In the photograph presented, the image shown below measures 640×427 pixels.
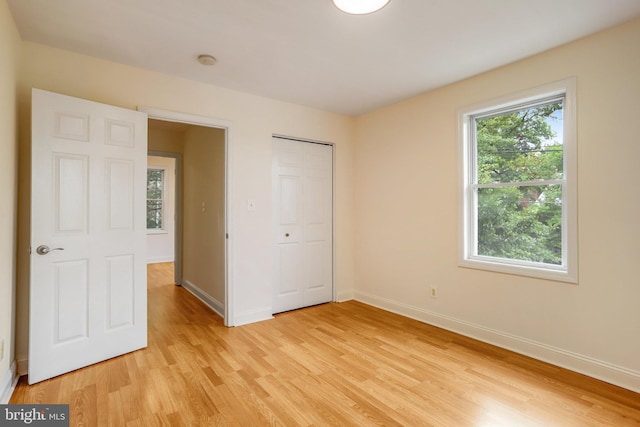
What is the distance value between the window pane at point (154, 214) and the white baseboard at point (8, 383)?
17.6 ft

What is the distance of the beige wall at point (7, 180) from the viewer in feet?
6.37

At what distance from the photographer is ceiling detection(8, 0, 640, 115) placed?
200 centimetres

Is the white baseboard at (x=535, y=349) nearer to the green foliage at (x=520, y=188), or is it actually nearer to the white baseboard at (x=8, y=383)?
the green foliage at (x=520, y=188)

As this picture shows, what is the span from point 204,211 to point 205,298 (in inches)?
46.2

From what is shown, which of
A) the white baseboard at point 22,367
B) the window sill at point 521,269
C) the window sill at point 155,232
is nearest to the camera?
the white baseboard at point 22,367

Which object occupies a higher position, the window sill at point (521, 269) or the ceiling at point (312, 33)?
the ceiling at point (312, 33)

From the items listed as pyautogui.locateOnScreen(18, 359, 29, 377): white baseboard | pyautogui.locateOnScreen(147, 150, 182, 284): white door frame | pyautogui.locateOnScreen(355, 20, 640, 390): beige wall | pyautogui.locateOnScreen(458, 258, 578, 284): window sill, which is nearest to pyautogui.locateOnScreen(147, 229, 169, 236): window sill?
pyautogui.locateOnScreen(147, 150, 182, 284): white door frame

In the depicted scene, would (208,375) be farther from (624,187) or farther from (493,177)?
(624,187)

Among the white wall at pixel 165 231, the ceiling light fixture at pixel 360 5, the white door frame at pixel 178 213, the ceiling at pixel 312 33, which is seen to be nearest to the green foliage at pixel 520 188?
the ceiling at pixel 312 33

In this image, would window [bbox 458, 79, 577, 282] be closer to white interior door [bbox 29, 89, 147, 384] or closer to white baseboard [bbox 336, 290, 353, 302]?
white baseboard [bbox 336, 290, 353, 302]

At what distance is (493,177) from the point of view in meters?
3.03

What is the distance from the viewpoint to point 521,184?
279 cm

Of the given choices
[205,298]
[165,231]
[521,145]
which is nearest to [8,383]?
[205,298]

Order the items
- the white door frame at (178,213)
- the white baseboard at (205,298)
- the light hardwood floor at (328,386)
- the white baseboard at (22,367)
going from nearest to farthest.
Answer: the light hardwood floor at (328,386), the white baseboard at (22,367), the white baseboard at (205,298), the white door frame at (178,213)
